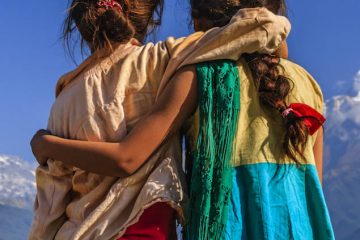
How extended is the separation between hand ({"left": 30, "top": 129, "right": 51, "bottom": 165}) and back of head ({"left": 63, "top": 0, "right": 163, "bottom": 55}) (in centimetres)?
27

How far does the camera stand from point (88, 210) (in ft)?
5.74

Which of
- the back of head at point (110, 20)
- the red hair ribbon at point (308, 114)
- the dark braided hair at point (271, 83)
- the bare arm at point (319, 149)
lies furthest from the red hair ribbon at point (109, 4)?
the bare arm at point (319, 149)

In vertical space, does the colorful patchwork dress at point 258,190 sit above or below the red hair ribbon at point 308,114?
below

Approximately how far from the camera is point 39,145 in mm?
1885

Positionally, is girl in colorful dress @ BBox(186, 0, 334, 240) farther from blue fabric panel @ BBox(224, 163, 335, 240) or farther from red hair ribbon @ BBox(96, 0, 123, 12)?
red hair ribbon @ BBox(96, 0, 123, 12)

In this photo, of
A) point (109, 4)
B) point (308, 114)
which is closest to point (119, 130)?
point (109, 4)

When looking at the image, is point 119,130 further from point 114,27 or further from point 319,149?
point 319,149

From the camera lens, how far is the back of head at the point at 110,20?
1.91 metres

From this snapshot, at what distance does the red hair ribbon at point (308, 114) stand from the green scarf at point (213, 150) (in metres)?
0.14

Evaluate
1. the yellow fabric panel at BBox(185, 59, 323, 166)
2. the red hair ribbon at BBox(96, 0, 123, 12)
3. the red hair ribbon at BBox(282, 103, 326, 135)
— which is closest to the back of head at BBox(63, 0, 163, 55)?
the red hair ribbon at BBox(96, 0, 123, 12)

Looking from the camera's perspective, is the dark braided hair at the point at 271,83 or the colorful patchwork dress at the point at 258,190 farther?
the dark braided hair at the point at 271,83

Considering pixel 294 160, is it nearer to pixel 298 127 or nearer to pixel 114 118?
pixel 298 127

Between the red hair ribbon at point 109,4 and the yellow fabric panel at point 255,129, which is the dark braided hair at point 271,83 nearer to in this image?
the yellow fabric panel at point 255,129

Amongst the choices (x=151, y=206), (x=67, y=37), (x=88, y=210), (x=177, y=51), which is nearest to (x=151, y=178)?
(x=151, y=206)
